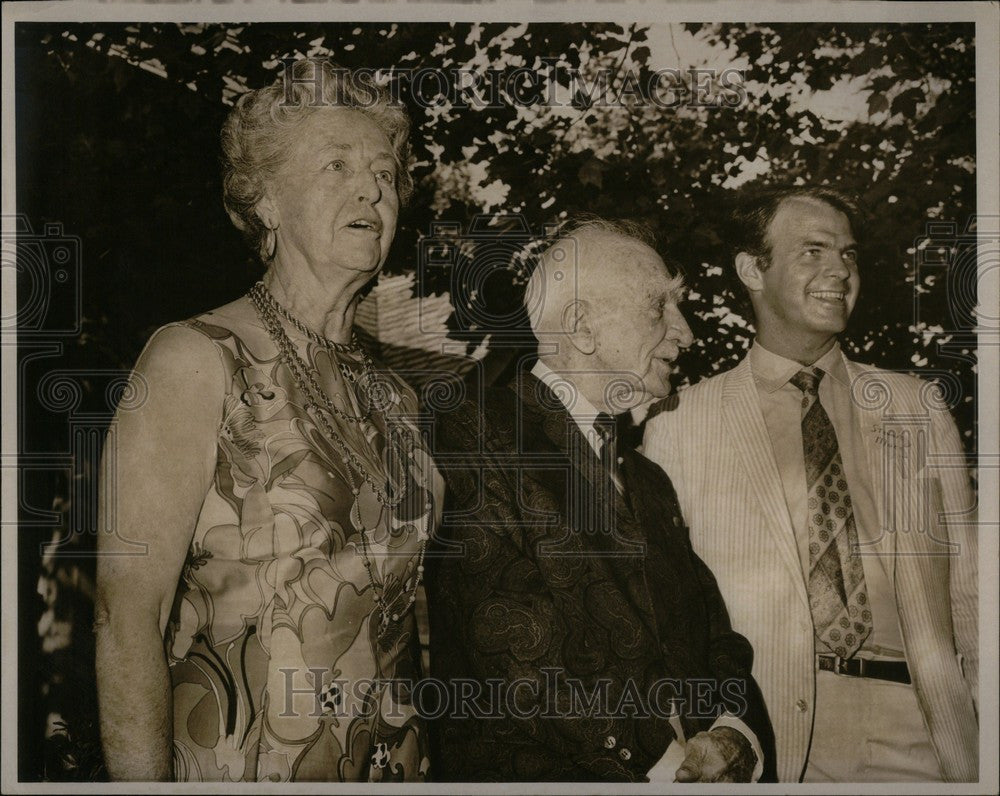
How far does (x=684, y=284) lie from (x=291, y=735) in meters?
1.71

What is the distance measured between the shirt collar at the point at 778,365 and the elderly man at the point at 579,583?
1.00 feet

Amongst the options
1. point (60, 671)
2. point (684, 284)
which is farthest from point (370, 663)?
point (684, 284)

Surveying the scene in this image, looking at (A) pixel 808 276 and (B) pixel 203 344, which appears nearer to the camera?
(B) pixel 203 344

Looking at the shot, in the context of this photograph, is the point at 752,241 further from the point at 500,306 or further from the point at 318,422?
the point at 318,422

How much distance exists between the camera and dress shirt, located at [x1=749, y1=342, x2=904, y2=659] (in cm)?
295

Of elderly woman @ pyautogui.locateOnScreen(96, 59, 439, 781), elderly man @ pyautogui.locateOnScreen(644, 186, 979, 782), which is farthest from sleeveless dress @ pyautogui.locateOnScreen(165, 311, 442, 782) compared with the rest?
elderly man @ pyautogui.locateOnScreen(644, 186, 979, 782)

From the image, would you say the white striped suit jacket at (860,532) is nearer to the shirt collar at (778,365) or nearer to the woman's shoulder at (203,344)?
the shirt collar at (778,365)

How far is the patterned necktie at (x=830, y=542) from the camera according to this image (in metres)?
2.93

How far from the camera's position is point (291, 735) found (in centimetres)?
289

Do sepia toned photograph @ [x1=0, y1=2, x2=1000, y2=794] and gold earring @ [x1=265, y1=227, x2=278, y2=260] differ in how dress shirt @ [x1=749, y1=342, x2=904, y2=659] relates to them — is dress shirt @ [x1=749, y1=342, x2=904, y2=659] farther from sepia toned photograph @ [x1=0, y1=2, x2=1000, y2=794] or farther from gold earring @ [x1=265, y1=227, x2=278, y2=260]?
gold earring @ [x1=265, y1=227, x2=278, y2=260]

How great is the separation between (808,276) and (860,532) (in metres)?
0.76

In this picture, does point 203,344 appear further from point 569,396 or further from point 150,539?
point 569,396

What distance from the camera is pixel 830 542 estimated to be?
2.96 m

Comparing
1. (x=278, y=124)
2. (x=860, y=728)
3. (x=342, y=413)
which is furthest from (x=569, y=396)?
(x=860, y=728)
